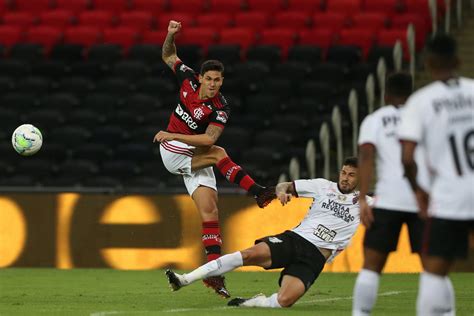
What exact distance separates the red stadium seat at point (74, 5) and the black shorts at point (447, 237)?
48.5 ft

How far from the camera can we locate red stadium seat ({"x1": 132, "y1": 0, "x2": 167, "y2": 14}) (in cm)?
1992

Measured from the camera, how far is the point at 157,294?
10438 mm

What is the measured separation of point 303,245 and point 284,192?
535 millimetres

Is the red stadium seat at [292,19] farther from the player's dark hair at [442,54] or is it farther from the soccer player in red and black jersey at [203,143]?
the player's dark hair at [442,54]

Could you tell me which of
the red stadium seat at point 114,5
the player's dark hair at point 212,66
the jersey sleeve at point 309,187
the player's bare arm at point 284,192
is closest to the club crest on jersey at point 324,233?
the jersey sleeve at point 309,187

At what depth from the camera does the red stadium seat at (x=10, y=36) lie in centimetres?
1902

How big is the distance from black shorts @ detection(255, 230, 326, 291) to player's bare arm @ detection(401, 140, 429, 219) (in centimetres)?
296

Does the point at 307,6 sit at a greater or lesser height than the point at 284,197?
greater

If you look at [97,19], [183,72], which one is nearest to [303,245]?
[183,72]

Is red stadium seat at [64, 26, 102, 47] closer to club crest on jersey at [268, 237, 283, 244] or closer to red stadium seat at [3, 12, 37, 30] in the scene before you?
red stadium seat at [3, 12, 37, 30]

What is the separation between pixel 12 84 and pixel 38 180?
2224 mm

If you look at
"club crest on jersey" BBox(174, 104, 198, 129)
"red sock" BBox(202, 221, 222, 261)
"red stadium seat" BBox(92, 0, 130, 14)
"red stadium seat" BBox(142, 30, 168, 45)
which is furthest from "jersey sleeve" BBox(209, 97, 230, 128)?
"red stadium seat" BBox(92, 0, 130, 14)

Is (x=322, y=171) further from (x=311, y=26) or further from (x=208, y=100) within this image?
(x=208, y=100)

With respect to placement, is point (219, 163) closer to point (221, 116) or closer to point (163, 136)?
point (221, 116)
